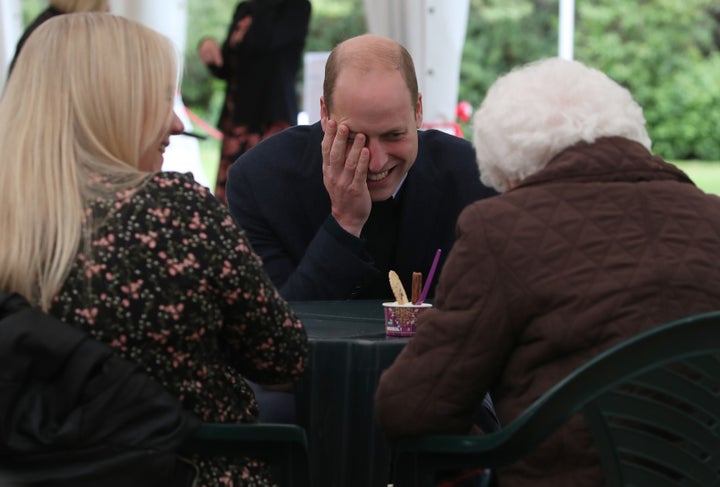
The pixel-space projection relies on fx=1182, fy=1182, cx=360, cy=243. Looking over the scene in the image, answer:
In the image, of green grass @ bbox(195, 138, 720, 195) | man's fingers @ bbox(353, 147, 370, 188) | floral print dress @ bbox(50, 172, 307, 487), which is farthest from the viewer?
green grass @ bbox(195, 138, 720, 195)

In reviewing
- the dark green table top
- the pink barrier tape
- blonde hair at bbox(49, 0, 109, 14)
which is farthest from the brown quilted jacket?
the pink barrier tape

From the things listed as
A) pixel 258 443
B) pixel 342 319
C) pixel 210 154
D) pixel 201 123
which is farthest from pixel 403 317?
pixel 210 154

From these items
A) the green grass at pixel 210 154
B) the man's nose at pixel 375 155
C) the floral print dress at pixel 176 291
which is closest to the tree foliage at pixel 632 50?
the green grass at pixel 210 154

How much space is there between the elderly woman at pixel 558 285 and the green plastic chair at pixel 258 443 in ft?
0.51

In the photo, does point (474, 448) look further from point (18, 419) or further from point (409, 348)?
point (18, 419)

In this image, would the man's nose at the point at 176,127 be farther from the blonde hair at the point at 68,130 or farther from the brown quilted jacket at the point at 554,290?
the brown quilted jacket at the point at 554,290

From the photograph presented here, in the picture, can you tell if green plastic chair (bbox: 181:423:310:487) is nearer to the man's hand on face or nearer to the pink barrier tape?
the man's hand on face

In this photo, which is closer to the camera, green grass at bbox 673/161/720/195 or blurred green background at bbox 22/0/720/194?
green grass at bbox 673/161/720/195

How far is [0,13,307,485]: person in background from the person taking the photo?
1659 millimetres

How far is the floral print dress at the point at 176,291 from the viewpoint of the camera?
1655 millimetres

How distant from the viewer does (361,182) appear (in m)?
2.76

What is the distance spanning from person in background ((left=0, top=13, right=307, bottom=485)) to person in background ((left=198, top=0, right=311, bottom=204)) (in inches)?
184

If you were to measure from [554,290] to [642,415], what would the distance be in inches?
8.5

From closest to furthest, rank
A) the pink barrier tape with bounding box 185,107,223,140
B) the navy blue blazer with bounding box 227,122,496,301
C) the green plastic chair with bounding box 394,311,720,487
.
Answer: the green plastic chair with bounding box 394,311,720,487, the navy blue blazer with bounding box 227,122,496,301, the pink barrier tape with bounding box 185,107,223,140
